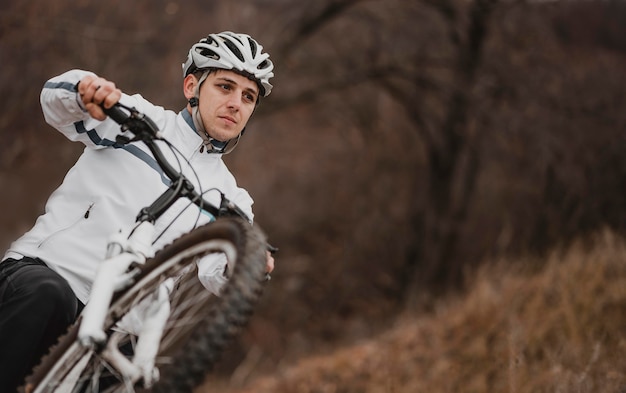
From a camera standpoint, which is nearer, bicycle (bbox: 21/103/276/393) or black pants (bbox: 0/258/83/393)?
bicycle (bbox: 21/103/276/393)

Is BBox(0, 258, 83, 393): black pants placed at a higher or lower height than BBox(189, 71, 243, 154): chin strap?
lower

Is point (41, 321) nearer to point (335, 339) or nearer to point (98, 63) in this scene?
point (98, 63)

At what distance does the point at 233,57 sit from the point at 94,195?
85cm

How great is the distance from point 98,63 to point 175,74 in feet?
4.14

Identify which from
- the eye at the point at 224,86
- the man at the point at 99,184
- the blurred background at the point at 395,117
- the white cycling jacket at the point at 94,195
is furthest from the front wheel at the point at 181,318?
the blurred background at the point at 395,117

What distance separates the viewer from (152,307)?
2320 mm

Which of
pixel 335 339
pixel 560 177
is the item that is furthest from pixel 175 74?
pixel 560 177

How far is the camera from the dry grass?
5.04 meters

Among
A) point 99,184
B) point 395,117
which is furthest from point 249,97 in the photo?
point 395,117

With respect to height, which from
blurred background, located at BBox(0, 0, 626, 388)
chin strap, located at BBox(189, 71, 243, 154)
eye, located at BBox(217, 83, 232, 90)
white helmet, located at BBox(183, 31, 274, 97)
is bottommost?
chin strap, located at BBox(189, 71, 243, 154)

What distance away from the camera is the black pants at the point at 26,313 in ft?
7.89

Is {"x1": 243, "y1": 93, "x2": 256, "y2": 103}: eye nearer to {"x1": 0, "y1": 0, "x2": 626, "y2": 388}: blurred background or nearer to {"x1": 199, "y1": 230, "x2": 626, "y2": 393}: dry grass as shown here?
{"x1": 199, "y1": 230, "x2": 626, "y2": 393}: dry grass

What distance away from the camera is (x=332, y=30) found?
1211 cm

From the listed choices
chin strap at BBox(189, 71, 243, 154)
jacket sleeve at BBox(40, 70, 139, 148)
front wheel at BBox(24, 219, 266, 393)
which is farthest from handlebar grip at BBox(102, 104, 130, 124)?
front wheel at BBox(24, 219, 266, 393)
